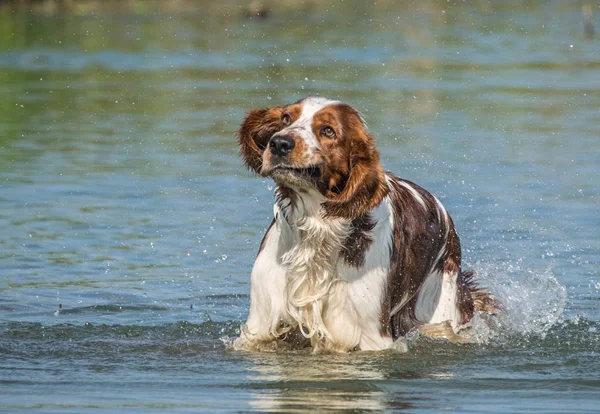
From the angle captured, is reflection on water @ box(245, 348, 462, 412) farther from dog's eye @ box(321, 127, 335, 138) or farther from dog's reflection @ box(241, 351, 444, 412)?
dog's eye @ box(321, 127, 335, 138)

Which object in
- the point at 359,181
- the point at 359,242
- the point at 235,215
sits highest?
the point at 359,181

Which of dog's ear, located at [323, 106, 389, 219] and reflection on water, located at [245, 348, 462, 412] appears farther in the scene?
dog's ear, located at [323, 106, 389, 219]

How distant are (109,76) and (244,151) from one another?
17.2 metres

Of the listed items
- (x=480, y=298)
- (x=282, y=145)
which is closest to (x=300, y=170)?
(x=282, y=145)

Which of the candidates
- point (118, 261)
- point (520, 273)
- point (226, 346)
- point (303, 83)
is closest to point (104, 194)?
point (118, 261)

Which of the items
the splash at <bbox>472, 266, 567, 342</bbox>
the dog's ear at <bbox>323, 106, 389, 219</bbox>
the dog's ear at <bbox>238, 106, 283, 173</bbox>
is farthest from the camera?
the splash at <bbox>472, 266, 567, 342</bbox>

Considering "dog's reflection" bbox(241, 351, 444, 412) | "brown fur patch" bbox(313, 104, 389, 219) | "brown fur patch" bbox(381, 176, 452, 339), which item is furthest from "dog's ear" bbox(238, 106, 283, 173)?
"dog's reflection" bbox(241, 351, 444, 412)

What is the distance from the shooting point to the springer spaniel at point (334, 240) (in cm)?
689

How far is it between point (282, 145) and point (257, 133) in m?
0.49

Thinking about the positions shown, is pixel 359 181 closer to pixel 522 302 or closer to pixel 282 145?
pixel 282 145

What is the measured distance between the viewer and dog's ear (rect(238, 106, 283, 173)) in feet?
23.5

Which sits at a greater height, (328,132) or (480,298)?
(328,132)

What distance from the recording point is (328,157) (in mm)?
6863

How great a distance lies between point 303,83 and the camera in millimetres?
21297
